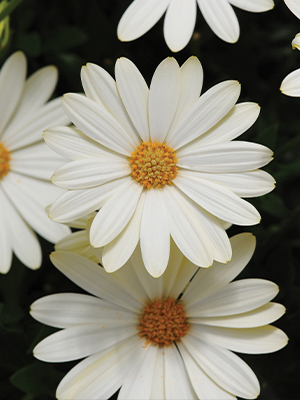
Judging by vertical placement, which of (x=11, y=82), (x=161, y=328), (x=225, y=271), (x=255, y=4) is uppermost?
(x=255, y=4)

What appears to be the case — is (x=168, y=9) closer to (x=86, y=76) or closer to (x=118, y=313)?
(x=86, y=76)

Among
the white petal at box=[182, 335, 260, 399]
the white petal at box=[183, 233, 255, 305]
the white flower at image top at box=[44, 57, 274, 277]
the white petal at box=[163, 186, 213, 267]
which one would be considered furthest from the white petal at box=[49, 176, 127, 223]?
the white petal at box=[182, 335, 260, 399]

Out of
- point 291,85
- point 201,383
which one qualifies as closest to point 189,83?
point 291,85

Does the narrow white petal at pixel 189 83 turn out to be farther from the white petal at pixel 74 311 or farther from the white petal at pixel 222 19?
the white petal at pixel 74 311

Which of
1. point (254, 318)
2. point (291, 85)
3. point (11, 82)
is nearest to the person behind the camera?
point (291, 85)

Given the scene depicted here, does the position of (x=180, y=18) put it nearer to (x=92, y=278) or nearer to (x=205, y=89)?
(x=205, y=89)

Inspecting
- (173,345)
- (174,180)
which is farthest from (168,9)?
(173,345)

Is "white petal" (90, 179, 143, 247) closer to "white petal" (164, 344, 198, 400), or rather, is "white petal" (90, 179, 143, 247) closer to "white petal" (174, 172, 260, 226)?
"white petal" (174, 172, 260, 226)
